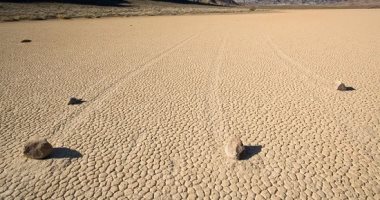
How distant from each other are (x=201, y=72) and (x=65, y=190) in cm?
708

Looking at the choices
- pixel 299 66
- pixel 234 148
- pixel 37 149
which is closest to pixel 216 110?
pixel 234 148

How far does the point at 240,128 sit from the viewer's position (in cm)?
645

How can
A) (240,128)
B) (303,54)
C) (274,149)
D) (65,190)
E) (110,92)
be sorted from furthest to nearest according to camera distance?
(303,54), (110,92), (240,128), (274,149), (65,190)

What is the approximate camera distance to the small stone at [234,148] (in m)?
5.21

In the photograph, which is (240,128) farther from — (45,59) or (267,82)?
(45,59)

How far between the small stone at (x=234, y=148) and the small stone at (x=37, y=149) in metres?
2.99

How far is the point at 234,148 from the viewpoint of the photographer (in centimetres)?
527

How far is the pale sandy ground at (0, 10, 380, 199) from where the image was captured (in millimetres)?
4605

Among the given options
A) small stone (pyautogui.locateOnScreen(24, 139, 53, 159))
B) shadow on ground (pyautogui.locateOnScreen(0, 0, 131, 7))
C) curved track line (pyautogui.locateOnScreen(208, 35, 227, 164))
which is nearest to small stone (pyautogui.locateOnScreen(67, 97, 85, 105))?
small stone (pyautogui.locateOnScreen(24, 139, 53, 159))

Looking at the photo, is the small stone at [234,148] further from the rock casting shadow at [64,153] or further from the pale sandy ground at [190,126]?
the rock casting shadow at [64,153]

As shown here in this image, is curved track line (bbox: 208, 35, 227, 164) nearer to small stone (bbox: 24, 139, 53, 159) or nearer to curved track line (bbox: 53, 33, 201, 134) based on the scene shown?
curved track line (bbox: 53, 33, 201, 134)

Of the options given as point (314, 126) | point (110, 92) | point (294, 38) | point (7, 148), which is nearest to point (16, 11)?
point (294, 38)

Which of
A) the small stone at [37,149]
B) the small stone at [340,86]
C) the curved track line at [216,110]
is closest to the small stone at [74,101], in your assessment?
the small stone at [37,149]

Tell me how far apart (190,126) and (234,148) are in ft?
4.89
